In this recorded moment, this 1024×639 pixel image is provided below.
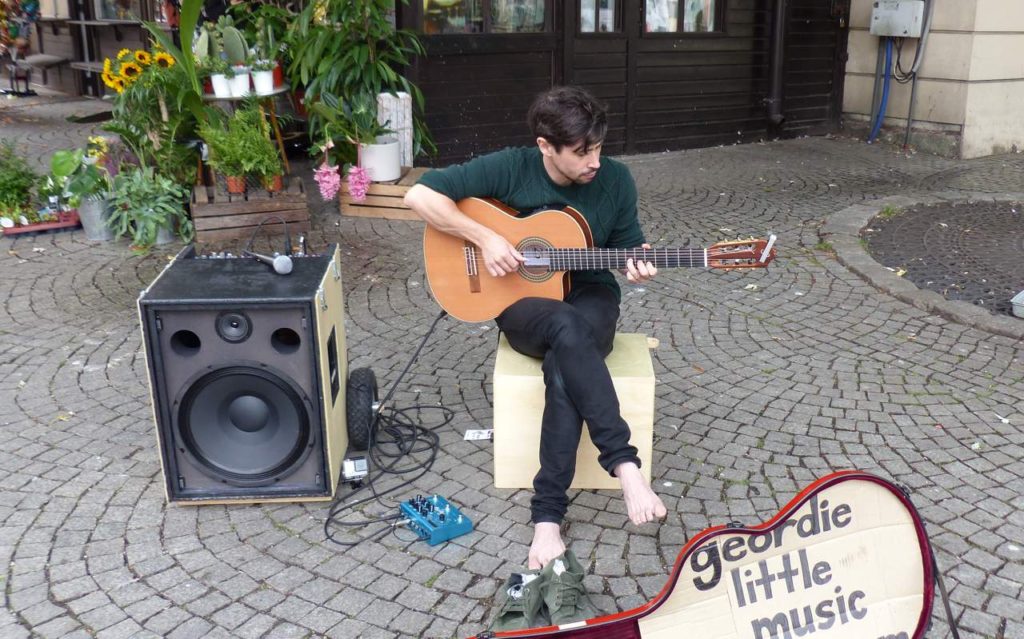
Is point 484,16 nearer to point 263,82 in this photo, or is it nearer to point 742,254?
point 263,82

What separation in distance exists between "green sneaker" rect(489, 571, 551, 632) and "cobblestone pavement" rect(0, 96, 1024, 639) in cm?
12

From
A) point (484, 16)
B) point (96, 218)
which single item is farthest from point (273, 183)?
point (484, 16)

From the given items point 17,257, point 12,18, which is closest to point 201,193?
point 17,257

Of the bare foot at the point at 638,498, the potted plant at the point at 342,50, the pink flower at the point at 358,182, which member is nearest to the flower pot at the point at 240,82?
the potted plant at the point at 342,50

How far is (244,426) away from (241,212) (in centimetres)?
319

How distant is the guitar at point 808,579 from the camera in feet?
7.86

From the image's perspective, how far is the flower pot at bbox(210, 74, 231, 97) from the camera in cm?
629

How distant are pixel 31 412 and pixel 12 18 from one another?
10.8m

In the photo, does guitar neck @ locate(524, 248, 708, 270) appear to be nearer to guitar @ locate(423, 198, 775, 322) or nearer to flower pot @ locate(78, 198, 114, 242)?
guitar @ locate(423, 198, 775, 322)

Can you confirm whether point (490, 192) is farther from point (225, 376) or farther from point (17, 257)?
point (17, 257)

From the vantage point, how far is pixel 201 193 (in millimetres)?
6320

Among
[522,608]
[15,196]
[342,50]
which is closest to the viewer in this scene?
[522,608]

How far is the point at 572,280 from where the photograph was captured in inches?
143

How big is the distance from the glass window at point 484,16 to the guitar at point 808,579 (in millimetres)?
6282
